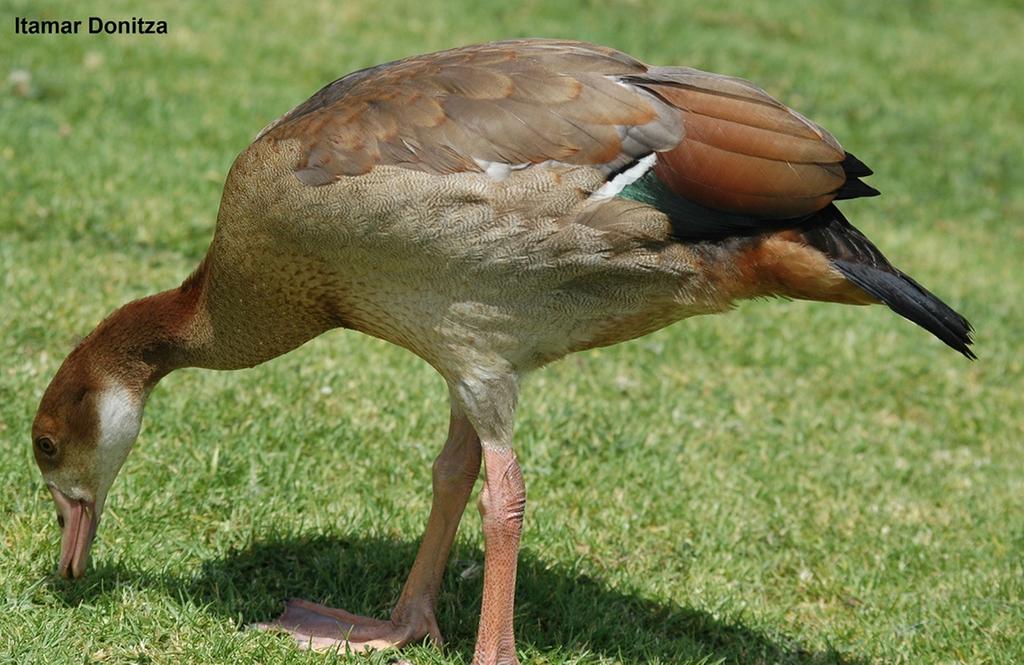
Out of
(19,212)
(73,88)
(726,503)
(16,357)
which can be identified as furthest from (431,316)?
(73,88)

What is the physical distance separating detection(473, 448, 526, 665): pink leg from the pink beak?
1319 millimetres

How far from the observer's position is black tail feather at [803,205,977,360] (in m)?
3.77

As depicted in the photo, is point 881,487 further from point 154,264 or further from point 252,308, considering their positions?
point 154,264

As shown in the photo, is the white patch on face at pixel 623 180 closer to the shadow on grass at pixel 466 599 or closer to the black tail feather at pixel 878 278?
the black tail feather at pixel 878 278

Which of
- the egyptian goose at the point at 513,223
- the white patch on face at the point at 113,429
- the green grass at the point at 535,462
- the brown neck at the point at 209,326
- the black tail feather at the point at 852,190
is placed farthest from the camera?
the green grass at the point at 535,462

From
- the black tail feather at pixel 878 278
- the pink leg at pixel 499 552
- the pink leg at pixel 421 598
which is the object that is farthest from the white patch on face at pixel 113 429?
the black tail feather at pixel 878 278

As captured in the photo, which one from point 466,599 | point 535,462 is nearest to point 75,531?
point 466,599

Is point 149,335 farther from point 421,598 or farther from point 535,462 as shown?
point 535,462

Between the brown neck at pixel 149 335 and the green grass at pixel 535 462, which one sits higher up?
the brown neck at pixel 149 335

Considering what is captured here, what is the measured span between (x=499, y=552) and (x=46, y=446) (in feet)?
5.17

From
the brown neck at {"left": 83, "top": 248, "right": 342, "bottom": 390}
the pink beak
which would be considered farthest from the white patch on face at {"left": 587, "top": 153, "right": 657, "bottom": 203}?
the pink beak

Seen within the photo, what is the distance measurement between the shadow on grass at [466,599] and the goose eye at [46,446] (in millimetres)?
438

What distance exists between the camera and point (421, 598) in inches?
167

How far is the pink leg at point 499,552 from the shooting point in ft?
12.9
